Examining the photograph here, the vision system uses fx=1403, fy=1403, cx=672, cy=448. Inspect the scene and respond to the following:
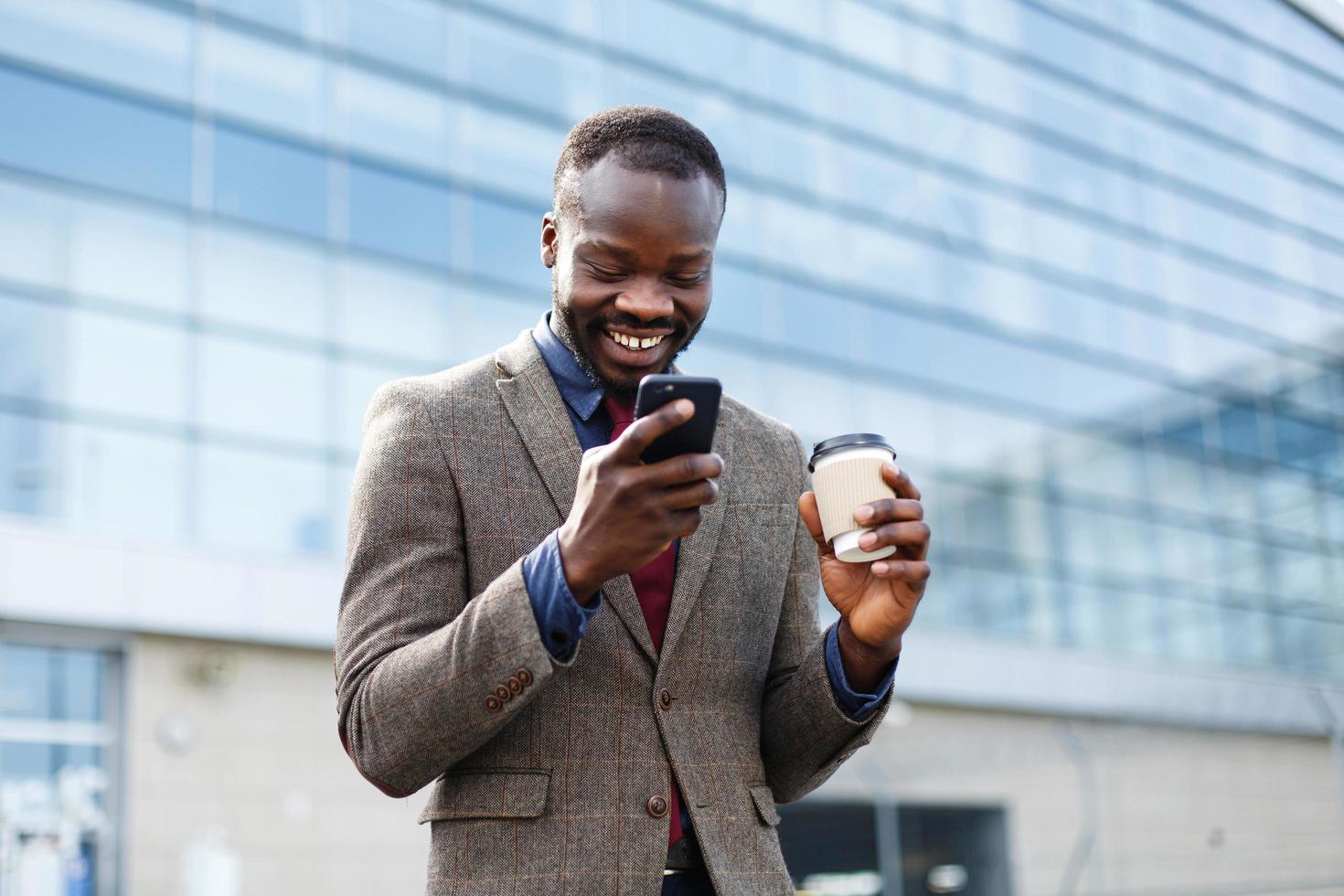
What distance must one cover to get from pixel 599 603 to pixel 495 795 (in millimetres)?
253

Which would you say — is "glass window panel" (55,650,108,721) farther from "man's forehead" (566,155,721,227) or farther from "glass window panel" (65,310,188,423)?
"man's forehead" (566,155,721,227)

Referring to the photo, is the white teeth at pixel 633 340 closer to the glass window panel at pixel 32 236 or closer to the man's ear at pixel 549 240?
the man's ear at pixel 549 240

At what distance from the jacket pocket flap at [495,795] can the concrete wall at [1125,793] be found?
10.2 metres

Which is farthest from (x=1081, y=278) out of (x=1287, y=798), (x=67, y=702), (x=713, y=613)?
(x=713, y=613)

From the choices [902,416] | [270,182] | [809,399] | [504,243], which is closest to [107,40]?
[270,182]

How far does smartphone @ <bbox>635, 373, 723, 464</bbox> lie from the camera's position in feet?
4.42

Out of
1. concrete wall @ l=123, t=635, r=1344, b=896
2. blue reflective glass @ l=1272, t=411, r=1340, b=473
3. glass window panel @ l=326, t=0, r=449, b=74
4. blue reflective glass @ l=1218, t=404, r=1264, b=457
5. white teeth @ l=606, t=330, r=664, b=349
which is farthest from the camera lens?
blue reflective glass @ l=1272, t=411, r=1340, b=473

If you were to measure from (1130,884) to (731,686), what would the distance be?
48.0 feet

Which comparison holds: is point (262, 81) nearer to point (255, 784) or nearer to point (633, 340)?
point (255, 784)

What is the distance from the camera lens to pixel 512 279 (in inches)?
642

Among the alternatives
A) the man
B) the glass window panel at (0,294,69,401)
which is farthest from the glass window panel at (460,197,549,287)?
the man

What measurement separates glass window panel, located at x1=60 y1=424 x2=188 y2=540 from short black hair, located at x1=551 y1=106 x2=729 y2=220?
11.6 metres

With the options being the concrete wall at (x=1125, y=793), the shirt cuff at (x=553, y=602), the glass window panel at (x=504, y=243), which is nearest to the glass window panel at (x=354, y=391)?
the glass window panel at (x=504, y=243)

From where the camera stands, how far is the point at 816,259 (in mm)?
19875
